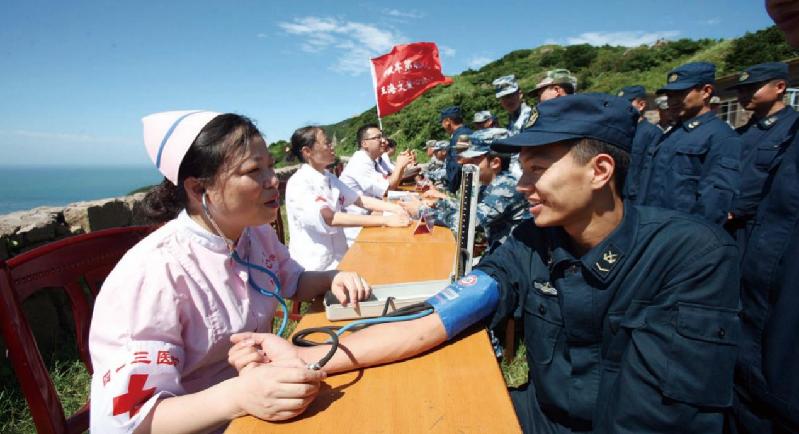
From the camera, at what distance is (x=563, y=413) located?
1401 mm

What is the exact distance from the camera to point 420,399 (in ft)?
3.68

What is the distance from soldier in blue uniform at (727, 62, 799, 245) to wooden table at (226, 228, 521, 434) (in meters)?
2.29

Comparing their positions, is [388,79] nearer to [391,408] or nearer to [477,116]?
[477,116]

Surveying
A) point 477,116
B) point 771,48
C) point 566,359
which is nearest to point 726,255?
point 566,359

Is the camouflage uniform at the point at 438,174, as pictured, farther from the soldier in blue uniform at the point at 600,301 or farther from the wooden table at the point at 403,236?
the soldier in blue uniform at the point at 600,301

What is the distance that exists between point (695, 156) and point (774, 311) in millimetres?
2733

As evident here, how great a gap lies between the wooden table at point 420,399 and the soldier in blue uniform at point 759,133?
229 cm

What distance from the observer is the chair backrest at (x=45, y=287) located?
1.19 metres

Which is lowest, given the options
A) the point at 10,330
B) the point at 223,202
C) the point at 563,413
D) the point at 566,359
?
the point at 563,413

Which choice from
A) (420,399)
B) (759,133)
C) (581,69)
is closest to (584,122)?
(420,399)

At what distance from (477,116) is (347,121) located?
86.6ft

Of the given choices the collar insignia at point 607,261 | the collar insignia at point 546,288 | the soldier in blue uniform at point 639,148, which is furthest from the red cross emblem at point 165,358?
the soldier in blue uniform at point 639,148

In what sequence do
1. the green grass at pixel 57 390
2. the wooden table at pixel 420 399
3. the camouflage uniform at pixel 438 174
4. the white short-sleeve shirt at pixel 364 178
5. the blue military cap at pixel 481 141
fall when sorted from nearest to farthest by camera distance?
the wooden table at pixel 420 399
the green grass at pixel 57 390
the blue military cap at pixel 481 141
the white short-sleeve shirt at pixel 364 178
the camouflage uniform at pixel 438 174

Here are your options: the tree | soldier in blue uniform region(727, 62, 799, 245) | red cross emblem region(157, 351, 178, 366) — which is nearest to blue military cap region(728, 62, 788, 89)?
soldier in blue uniform region(727, 62, 799, 245)
